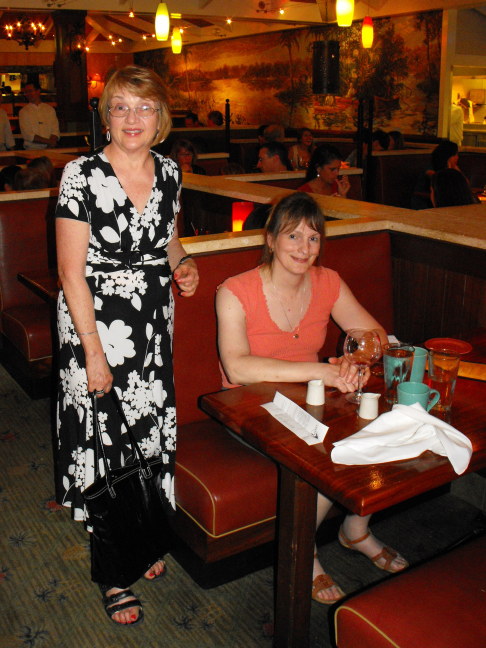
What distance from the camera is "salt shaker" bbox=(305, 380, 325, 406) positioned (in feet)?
6.09

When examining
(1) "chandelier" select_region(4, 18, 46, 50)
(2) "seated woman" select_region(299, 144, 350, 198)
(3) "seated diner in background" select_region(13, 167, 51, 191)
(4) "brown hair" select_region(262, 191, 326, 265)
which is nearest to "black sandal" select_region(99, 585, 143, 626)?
(4) "brown hair" select_region(262, 191, 326, 265)

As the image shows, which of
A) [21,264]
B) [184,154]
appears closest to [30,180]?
[21,264]

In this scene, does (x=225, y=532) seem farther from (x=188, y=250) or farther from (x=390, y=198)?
(x=390, y=198)

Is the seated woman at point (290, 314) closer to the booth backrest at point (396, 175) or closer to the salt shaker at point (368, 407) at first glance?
the salt shaker at point (368, 407)

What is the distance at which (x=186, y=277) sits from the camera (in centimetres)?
226

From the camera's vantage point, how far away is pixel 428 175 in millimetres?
6445

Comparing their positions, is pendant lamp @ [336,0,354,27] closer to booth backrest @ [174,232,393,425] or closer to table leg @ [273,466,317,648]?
booth backrest @ [174,232,393,425]

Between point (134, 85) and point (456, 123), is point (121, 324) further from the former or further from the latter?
point (456, 123)

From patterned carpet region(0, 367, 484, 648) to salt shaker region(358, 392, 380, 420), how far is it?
84cm

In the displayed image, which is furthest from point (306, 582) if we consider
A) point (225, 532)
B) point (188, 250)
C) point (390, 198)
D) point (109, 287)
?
point (390, 198)

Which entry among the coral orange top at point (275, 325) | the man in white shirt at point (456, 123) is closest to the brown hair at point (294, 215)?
the coral orange top at point (275, 325)

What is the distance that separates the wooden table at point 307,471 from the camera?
149 cm

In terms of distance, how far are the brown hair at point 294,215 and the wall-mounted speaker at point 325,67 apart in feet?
12.1

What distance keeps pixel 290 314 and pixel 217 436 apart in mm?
519
